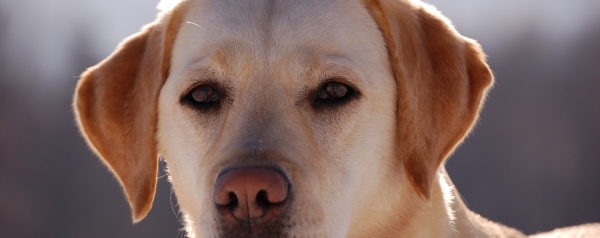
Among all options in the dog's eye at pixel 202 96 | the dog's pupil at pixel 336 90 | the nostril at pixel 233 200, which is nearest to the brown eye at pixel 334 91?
the dog's pupil at pixel 336 90

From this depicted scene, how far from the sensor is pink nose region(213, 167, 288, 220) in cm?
207

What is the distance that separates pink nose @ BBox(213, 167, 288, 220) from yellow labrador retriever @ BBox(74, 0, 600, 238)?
12 centimetres

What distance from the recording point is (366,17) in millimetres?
2865

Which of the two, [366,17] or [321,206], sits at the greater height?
[366,17]

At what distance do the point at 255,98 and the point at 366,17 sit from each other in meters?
0.70

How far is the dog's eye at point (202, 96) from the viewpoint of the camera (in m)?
2.71

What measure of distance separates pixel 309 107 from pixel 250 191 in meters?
0.66

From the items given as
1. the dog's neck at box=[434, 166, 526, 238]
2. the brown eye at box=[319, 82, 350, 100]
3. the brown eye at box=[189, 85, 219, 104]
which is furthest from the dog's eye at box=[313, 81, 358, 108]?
the dog's neck at box=[434, 166, 526, 238]

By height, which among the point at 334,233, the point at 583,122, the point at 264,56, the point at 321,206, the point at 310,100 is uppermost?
the point at 264,56

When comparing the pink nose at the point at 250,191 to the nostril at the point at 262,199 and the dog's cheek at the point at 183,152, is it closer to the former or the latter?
the nostril at the point at 262,199

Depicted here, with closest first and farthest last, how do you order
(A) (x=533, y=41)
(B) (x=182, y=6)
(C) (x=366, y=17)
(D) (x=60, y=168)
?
(C) (x=366, y=17) < (B) (x=182, y=6) < (D) (x=60, y=168) < (A) (x=533, y=41)

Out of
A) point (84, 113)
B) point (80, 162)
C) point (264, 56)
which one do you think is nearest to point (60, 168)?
point (80, 162)

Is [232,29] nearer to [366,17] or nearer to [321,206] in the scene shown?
[366,17]

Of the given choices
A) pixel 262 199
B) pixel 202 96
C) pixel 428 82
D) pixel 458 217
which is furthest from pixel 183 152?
pixel 458 217
